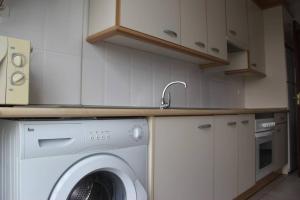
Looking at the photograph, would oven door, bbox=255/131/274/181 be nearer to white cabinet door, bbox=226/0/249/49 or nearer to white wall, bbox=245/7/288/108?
white wall, bbox=245/7/288/108

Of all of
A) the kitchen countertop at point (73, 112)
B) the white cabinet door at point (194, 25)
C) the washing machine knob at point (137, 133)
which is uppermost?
the white cabinet door at point (194, 25)

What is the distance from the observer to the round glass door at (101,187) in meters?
0.95

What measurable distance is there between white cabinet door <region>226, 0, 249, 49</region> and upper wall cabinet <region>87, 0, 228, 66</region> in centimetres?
40

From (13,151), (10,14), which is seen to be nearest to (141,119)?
(13,151)

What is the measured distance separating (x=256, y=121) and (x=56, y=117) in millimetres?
2007

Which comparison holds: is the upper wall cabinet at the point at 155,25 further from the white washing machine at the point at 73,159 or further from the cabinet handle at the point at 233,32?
the white washing machine at the point at 73,159

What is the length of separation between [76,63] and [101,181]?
0.75 metres

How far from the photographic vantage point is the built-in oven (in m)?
2.29

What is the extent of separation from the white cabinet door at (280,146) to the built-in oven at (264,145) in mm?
147

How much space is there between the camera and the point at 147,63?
190 centimetres

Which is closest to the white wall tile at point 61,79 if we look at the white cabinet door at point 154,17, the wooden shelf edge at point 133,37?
the wooden shelf edge at point 133,37

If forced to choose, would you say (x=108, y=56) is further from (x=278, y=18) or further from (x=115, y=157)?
(x=278, y=18)

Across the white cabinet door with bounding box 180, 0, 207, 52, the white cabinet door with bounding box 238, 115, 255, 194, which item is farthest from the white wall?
the white cabinet door with bounding box 180, 0, 207, 52

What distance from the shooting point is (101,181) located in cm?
101
